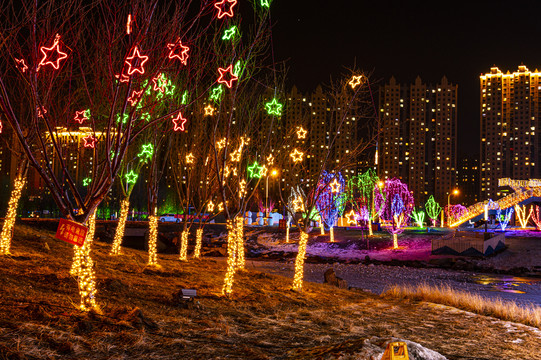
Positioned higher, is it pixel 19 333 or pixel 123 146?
pixel 123 146

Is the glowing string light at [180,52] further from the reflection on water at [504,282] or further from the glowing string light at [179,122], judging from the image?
the reflection on water at [504,282]

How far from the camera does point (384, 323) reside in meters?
9.06

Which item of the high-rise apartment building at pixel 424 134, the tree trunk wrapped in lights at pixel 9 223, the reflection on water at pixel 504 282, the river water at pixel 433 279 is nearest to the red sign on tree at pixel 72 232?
the tree trunk wrapped in lights at pixel 9 223

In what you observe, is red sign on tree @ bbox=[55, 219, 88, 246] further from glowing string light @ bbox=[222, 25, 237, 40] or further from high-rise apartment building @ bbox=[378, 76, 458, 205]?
high-rise apartment building @ bbox=[378, 76, 458, 205]

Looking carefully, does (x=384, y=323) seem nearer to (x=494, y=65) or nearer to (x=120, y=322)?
(x=120, y=322)

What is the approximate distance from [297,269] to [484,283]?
1349 centimetres

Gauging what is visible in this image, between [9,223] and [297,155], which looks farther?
[297,155]

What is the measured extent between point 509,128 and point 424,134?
27.1 meters

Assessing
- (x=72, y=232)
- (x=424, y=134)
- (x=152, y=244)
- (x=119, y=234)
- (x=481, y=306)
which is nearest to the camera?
(x=72, y=232)

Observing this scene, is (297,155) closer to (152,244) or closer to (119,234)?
(152,244)

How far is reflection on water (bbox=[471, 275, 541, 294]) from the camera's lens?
20.0 metres

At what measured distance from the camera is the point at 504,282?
22781mm

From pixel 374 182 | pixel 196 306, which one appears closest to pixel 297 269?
pixel 196 306

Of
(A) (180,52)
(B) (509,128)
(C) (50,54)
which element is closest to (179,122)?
(A) (180,52)
